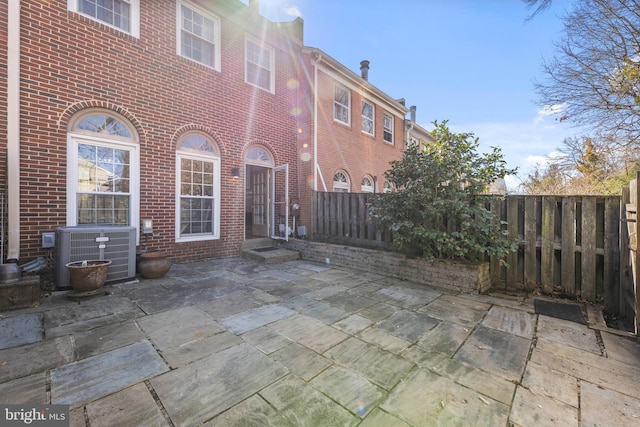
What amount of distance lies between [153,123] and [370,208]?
16.1 ft

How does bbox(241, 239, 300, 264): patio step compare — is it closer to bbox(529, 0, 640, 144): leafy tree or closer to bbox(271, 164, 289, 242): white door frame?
bbox(271, 164, 289, 242): white door frame

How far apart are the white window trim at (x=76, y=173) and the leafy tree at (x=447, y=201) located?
4.98m

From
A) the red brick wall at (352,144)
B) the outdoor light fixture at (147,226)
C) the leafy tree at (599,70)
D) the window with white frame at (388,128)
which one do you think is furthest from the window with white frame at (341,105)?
the outdoor light fixture at (147,226)

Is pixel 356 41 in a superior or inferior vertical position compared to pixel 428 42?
superior

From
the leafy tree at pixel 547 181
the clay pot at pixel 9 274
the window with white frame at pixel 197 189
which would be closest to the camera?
the clay pot at pixel 9 274

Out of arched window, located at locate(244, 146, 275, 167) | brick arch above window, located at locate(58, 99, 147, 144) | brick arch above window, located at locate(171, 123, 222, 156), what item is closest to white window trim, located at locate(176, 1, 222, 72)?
brick arch above window, located at locate(171, 123, 222, 156)

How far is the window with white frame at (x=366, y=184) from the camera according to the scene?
37.4 ft

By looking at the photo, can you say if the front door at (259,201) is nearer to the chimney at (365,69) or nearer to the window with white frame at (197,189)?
the window with white frame at (197,189)

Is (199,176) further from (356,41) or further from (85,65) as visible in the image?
(356,41)

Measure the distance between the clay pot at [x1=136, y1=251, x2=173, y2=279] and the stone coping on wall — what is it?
129 inches

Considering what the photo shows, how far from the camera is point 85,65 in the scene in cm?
502

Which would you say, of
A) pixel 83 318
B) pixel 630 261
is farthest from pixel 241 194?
pixel 630 261

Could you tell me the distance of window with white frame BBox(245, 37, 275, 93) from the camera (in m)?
7.57

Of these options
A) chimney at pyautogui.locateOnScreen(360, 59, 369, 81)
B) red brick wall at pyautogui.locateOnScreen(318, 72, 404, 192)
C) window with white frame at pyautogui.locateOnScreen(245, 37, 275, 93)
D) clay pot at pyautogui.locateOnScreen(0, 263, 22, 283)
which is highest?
chimney at pyautogui.locateOnScreen(360, 59, 369, 81)
